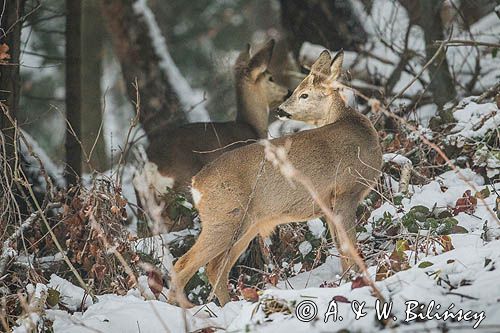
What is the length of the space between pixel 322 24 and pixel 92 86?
302 centimetres

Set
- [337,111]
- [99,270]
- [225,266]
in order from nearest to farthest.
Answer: [99,270], [225,266], [337,111]

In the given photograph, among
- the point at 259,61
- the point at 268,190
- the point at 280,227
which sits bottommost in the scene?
the point at 280,227

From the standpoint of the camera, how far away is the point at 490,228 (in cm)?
556

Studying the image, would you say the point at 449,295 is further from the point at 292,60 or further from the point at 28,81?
the point at 28,81

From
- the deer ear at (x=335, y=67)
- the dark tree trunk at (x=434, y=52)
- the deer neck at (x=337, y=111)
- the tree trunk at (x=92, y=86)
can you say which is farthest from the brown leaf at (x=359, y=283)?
the tree trunk at (x=92, y=86)

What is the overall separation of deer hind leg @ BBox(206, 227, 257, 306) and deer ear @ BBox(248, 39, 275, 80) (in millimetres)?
3701

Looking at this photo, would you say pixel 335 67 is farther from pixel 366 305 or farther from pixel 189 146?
pixel 366 305

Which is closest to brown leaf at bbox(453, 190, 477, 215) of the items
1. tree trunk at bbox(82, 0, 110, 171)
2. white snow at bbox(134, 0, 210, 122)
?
white snow at bbox(134, 0, 210, 122)

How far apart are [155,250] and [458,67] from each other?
5012 mm

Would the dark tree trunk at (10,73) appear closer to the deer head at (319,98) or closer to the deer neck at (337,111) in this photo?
the deer head at (319,98)

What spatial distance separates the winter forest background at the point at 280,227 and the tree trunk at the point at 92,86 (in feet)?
0.09

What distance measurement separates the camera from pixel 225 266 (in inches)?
253

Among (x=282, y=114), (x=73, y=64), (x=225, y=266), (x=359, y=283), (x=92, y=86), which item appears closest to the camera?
(x=359, y=283)

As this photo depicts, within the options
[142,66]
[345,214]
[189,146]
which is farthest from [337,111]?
[142,66]
